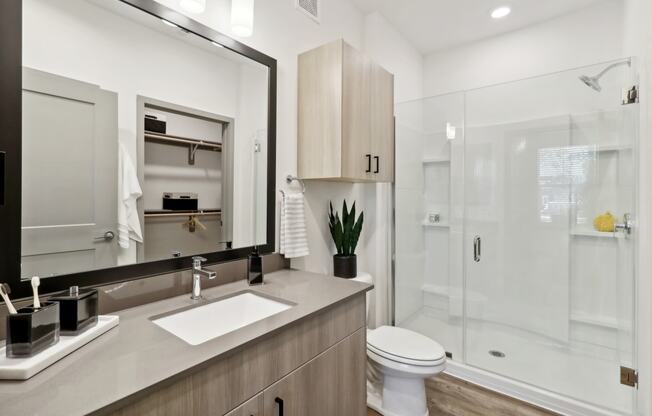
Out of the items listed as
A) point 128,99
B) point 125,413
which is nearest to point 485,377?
point 125,413

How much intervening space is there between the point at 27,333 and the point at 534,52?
3.62 metres

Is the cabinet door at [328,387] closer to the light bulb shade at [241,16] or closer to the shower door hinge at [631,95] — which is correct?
the light bulb shade at [241,16]

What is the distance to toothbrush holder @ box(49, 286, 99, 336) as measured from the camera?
0.82m

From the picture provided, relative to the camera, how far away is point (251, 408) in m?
0.89

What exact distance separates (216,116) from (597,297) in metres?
2.71

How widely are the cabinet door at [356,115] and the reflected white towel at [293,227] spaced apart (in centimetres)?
33

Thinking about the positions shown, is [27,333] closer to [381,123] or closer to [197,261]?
[197,261]

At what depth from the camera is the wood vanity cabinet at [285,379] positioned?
725 mm

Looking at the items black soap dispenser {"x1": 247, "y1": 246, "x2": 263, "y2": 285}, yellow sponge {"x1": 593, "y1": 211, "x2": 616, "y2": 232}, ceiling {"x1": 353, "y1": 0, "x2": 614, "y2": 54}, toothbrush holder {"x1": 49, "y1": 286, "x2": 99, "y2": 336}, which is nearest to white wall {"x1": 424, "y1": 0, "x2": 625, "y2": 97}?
ceiling {"x1": 353, "y1": 0, "x2": 614, "y2": 54}

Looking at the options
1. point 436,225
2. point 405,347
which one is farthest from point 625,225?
point 405,347

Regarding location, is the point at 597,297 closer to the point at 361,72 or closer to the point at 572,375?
the point at 572,375

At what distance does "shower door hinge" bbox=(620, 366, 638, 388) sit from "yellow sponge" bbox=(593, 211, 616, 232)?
84 centimetres

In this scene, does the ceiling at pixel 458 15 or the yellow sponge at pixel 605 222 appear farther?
the ceiling at pixel 458 15

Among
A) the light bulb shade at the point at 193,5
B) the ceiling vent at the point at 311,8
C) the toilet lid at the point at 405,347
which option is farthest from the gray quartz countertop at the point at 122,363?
the ceiling vent at the point at 311,8
